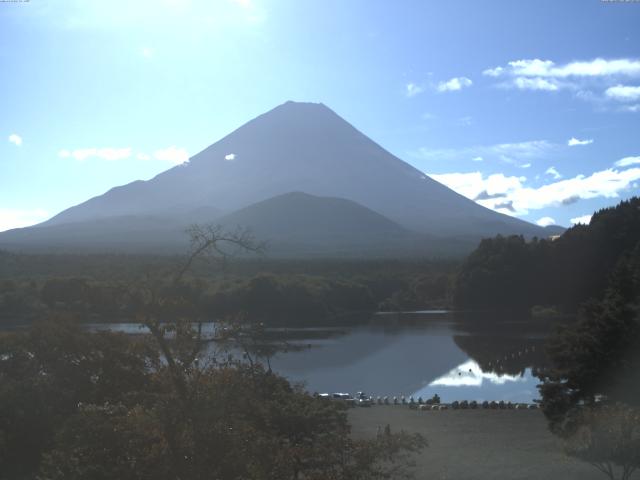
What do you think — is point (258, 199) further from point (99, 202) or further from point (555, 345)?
point (555, 345)

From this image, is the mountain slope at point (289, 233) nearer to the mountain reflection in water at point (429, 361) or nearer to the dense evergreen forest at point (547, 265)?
the dense evergreen forest at point (547, 265)

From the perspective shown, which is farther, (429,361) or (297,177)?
(297,177)

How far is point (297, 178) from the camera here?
98.4 meters

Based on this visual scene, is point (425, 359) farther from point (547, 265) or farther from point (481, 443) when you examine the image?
point (547, 265)

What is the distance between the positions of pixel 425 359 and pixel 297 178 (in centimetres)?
7781

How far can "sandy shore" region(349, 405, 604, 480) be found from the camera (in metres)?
8.62

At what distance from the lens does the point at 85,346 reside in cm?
670

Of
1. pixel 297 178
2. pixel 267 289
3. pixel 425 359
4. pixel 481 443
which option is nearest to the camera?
pixel 481 443

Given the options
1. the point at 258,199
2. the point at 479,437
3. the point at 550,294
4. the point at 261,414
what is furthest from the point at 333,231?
the point at 261,414

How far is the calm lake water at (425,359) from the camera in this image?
1733cm

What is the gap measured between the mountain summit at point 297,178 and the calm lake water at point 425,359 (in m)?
62.4

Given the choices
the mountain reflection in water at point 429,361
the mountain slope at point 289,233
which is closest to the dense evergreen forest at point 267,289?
the mountain reflection in water at point 429,361

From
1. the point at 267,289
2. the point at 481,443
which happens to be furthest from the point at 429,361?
the point at 267,289

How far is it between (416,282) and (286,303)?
34.5 feet
